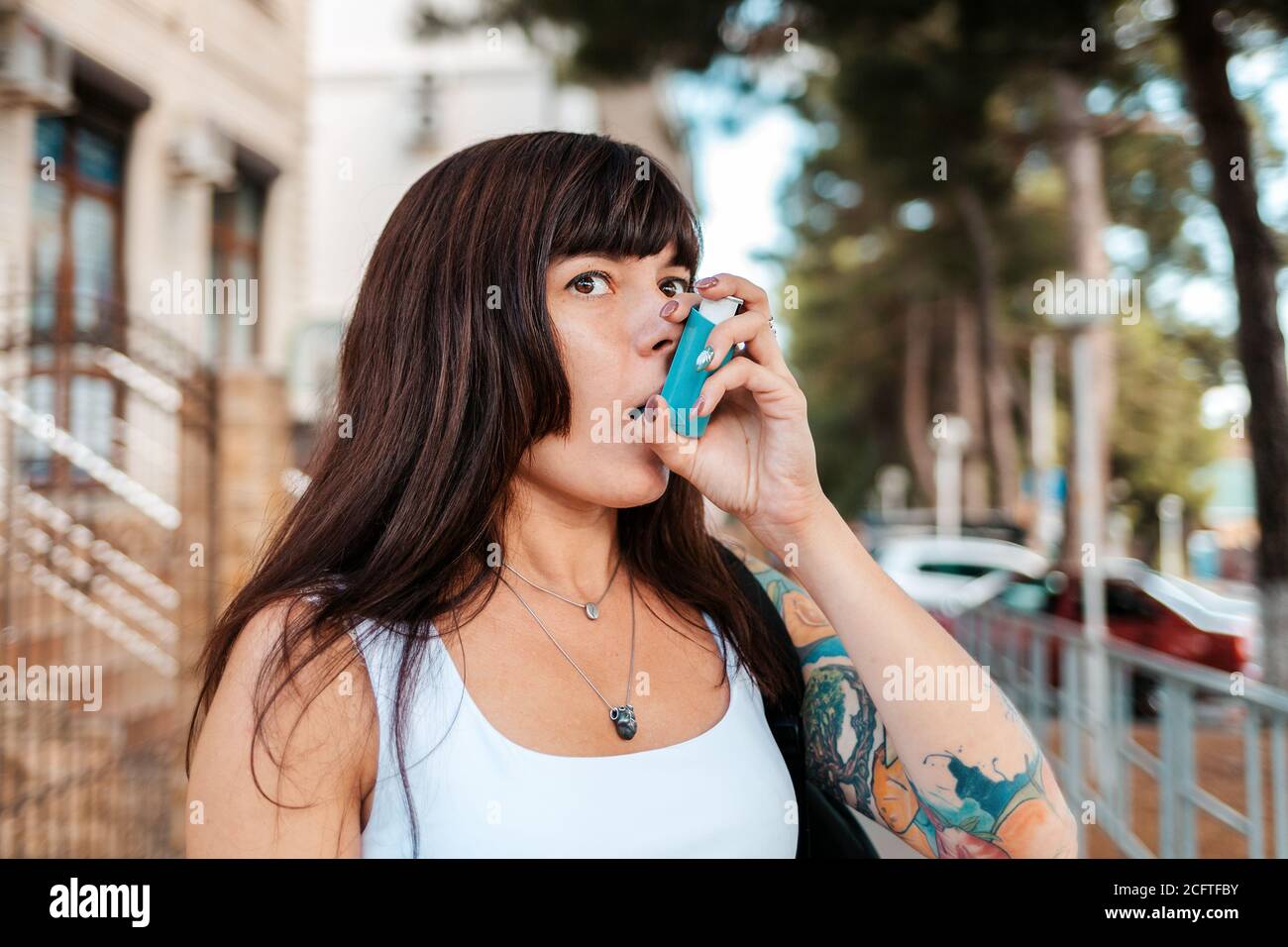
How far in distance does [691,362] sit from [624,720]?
1.48 ft

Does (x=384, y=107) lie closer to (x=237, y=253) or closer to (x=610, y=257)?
(x=237, y=253)

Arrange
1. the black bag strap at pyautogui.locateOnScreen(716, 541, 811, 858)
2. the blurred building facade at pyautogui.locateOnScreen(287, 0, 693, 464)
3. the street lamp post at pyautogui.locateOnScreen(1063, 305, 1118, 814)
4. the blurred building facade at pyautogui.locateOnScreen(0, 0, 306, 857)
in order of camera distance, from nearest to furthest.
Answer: the black bag strap at pyautogui.locateOnScreen(716, 541, 811, 858) → the blurred building facade at pyautogui.locateOnScreen(0, 0, 306, 857) → the street lamp post at pyautogui.locateOnScreen(1063, 305, 1118, 814) → the blurred building facade at pyautogui.locateOnScreen(287, 0, 693, 464)

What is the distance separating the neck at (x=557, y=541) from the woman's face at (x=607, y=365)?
9cm

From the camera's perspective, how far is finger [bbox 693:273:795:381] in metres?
1.29

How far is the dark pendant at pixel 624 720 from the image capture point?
4.40ft

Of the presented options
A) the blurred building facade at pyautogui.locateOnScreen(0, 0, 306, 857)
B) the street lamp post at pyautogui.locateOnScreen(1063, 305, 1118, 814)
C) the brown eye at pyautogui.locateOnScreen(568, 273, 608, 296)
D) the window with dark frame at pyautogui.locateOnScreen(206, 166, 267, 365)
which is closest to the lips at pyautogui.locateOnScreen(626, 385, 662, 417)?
the brown eye at pyautogui.locateOnScreen(568, 273, 608, 296)

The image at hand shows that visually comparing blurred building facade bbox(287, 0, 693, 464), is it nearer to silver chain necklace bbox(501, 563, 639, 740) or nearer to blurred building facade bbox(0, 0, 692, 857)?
blurred building facade bbox(0, 0, 692, 857)

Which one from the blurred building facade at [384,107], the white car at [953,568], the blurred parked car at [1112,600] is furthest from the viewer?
the blurred building facade at [384,107]

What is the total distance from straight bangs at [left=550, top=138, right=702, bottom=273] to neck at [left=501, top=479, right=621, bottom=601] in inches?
13.2

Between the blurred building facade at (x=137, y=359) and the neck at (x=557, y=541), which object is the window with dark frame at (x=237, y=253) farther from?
the neck at (x=557, y=541)

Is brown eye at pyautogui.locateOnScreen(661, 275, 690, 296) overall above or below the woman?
above

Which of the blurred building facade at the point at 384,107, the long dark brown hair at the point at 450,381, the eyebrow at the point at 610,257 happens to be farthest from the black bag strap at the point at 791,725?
the blurred building facade at the point at 384,107

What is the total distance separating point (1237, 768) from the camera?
5.64 m
